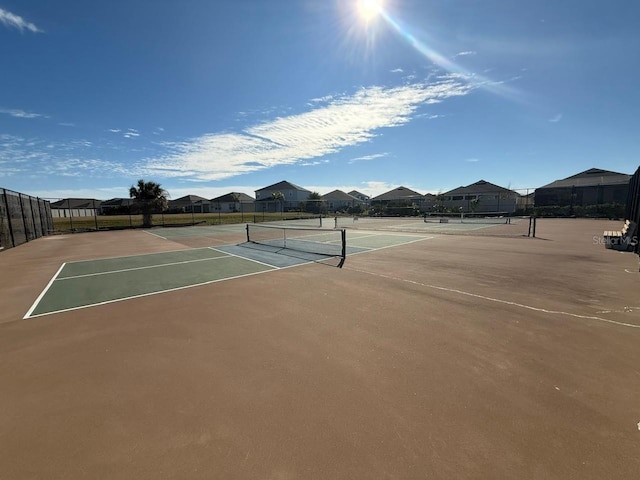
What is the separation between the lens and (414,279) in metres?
8.04

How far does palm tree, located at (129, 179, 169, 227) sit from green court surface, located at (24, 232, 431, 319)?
827 inches

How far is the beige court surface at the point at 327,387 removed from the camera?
2.38 metres

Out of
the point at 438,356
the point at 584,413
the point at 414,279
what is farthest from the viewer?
the point at 414,279

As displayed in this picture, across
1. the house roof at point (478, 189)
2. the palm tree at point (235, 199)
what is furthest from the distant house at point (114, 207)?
the house roof at point (478, 189)

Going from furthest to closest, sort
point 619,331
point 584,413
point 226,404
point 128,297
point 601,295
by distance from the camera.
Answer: point 128,297 < point 601,295 < point 619,331 < point 226,404 < point 584,413

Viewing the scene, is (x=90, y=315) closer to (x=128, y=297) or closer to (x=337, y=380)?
(x=128, y=297)

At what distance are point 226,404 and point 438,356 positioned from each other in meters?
2.78

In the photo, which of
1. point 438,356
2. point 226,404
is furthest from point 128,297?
point 438,356

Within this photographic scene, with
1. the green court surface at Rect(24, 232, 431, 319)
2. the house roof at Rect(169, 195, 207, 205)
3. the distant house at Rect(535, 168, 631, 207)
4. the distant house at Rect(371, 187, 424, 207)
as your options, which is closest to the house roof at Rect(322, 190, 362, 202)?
the distant house at Rect(371, 187, 424, 207)

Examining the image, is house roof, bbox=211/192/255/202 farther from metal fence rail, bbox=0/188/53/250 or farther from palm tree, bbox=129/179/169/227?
metal fence rail, bbox=0/188/53/250

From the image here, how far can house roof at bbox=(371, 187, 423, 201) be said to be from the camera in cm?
7181

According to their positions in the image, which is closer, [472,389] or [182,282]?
[472,389]

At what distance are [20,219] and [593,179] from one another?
242 feet

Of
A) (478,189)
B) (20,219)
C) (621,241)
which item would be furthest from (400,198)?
(20,219)
